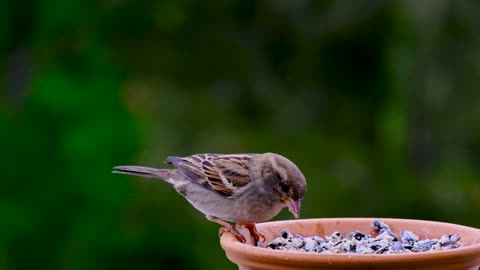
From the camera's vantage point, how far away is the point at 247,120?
20.7 ft

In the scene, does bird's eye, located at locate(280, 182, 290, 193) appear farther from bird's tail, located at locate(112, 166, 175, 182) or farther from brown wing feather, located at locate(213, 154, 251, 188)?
bird's tail, located at locate(112, 166, 175, 182)

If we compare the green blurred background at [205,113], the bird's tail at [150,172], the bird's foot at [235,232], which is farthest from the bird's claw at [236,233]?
the green blurred background at [205,113]

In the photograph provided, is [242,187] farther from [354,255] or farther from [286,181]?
[354,255]

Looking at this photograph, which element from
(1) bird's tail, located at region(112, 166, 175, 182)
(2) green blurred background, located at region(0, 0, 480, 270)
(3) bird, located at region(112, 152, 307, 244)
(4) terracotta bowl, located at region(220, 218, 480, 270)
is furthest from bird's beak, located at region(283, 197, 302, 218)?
(2) green blurred background, located at region(0, 0, 480, 270)

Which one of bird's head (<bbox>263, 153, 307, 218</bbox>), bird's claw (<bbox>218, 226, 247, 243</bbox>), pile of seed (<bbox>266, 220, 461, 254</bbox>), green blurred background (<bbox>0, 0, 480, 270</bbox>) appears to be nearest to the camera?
pile of seed (<bbox>266, 220, 461, 254</bbox>)

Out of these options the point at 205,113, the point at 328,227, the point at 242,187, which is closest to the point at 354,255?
the point at 328,227

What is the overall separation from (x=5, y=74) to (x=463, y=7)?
318 centimetres

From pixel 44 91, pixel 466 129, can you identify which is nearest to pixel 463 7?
pixel 466 129

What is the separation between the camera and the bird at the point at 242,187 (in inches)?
134

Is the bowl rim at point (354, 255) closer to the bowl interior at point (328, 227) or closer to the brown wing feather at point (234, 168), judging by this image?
the bowl interior at point (328, 227)

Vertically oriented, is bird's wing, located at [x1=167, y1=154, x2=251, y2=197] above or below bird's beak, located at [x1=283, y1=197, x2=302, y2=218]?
above

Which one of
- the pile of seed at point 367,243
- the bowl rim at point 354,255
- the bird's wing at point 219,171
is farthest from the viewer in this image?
the bird's wing at point 219,171

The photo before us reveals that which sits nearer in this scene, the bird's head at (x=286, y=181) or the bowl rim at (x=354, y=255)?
the bowl rim at (x=354, y=255)

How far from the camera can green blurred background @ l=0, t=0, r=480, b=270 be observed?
6062 millimetres
